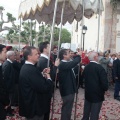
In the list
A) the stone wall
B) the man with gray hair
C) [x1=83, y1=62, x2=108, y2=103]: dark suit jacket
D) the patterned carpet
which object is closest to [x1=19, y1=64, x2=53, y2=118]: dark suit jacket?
[x1=83, y1=62, x2=108, y2=103]: dark suit jacket

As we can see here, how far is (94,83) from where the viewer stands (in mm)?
5699

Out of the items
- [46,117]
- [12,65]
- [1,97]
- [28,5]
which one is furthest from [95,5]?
[1,97]

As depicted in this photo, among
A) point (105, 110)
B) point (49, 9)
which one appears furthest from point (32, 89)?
point (105, 110)

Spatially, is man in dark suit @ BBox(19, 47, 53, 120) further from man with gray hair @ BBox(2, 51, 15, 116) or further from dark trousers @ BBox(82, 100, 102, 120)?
man with gray hair @ BBox(2, 51, 15, 116)

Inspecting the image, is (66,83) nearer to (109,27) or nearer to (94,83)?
(94,83)

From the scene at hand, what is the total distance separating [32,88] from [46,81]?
10.6 inches

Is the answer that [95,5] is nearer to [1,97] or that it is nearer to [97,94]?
[97,94]

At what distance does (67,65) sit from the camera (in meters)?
5.64

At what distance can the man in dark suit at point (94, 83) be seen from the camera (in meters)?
5.60

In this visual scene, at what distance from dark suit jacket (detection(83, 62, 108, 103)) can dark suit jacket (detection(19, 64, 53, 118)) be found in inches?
60.3

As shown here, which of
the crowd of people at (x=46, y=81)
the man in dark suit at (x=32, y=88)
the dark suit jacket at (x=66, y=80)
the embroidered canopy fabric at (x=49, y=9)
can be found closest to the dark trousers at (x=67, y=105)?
the crowd of people at (x=46, y=81)

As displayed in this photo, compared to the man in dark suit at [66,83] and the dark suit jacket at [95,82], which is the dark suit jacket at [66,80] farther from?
the dark suit jacket at [95,82]

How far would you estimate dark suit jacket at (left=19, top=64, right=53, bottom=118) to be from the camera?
14.1ft

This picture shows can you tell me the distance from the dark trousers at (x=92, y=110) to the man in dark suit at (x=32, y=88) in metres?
1.62
